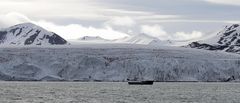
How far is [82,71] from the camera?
19288 centimetres

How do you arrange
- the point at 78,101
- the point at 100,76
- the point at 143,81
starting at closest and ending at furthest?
the point at 78,101, the point at 143,81, the point at 100,76

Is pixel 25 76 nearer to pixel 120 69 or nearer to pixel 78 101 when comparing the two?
pixel 120 69

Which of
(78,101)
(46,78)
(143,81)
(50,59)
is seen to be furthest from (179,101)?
(50,59)

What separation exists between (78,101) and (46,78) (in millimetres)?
98160

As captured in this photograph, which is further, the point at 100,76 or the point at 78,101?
the point at 100,76

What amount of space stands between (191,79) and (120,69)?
22.7 metres

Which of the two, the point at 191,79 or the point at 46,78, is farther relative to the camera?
the point at 191,79

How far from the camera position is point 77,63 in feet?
641

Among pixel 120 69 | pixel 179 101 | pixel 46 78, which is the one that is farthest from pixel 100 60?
pixel 179 101

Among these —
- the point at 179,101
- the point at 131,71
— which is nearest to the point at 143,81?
the point at 131,71

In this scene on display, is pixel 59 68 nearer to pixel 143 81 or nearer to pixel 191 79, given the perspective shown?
pixel 143 81

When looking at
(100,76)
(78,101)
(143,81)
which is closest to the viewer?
(78,101)

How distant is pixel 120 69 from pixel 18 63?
3120cm

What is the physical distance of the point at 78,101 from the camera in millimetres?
89375
